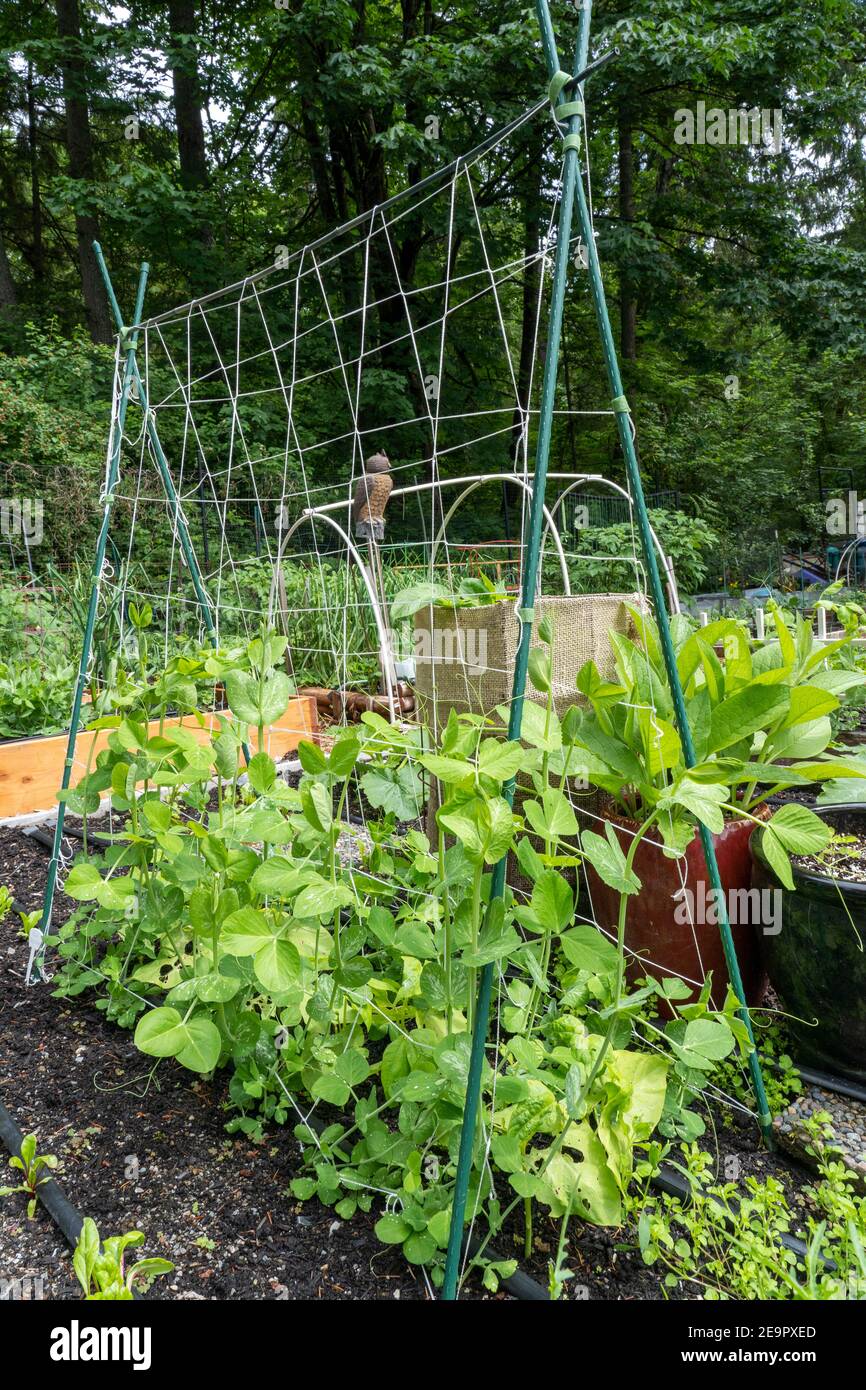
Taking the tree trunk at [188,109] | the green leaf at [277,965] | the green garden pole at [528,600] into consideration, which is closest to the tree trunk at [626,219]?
the tree trunk at [188,109]

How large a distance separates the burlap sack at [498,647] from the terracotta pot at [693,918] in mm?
532

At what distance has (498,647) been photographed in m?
2.00

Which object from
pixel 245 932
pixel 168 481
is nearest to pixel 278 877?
pixel 245 932

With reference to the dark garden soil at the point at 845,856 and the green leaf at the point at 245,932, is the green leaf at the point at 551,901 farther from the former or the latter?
the dark garden soil at the point at 845,856

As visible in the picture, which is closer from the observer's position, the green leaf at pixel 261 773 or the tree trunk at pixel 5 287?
the green leaf at pixel 261 773

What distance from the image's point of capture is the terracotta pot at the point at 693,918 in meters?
1.60

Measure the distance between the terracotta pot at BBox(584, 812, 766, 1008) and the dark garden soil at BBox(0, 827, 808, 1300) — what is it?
293 millimetres

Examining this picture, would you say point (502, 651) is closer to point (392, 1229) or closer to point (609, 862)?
point (609, 862)

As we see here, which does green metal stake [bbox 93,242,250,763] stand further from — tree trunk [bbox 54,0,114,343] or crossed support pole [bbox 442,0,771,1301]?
tree trunk [bbox 54,0,114,343]

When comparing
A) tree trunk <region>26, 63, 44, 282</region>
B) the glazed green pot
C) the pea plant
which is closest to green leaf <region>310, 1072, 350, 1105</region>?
the pea plant

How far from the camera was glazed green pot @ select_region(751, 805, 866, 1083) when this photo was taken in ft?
4.48

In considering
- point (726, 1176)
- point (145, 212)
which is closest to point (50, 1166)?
point (726, 1176)

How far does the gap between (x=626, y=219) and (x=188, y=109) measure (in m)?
5.19
